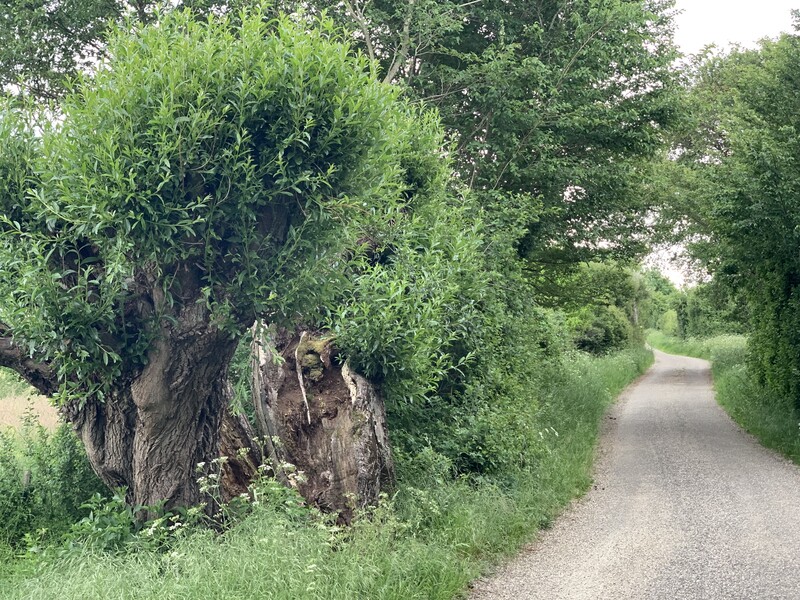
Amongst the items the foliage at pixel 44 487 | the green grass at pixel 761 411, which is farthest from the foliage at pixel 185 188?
the green grass at pixel 761 411

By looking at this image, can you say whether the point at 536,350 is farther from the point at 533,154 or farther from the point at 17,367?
the point at 17,367

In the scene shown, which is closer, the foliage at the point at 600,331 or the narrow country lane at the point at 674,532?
the narrow country lane at the point at 674,532

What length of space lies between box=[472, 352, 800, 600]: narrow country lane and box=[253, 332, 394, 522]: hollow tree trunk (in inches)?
57.8

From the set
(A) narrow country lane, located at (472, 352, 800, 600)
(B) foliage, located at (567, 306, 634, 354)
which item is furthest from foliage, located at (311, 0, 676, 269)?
(B) foliage, located at (567, 306, 634, 354)

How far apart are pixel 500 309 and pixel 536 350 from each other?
9.77ft

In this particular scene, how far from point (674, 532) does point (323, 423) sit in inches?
160

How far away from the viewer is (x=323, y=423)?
23.3 ft

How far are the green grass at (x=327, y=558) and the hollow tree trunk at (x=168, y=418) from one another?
0.75 metres

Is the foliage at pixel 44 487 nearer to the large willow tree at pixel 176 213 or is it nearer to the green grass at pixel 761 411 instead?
the large willow tree at pixel 176 213

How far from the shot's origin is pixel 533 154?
45.3 ft

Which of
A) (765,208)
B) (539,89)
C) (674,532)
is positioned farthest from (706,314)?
(674,532)

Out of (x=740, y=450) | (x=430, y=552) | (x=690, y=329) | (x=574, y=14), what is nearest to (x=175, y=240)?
(x=430, y=552)

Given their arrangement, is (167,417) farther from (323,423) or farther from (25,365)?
(323,423)

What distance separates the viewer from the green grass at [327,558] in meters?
4.74
